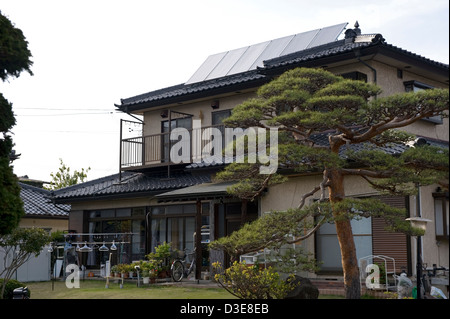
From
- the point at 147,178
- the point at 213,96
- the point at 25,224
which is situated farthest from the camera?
the point at 25,224

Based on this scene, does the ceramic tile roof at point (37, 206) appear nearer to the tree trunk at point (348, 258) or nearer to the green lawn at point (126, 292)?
the green lawn at point (126, 292)

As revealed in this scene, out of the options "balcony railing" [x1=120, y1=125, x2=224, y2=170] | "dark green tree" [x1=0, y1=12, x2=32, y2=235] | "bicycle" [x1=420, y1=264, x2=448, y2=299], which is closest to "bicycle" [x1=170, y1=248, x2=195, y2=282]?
"balcony railing" [x1=120, y1=125, x2=224, y2=170]

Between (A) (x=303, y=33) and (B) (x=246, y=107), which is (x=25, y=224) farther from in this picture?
(B) (x=246, y=107)

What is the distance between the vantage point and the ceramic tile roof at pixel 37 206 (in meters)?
24.7

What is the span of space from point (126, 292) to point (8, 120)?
6.51 meters

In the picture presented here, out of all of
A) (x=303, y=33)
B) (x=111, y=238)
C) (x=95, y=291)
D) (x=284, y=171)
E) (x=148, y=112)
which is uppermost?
(x=303, y=33)

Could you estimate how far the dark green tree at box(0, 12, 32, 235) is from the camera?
829 cm

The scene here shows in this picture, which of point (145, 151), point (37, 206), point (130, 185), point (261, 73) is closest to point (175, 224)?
point (130, 185)

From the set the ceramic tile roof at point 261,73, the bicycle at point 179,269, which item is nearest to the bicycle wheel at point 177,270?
the bicycle at point 179,269

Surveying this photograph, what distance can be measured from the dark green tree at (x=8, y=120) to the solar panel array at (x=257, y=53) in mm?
10257

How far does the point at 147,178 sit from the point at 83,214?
9.87 ft

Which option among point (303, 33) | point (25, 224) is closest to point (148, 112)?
point (303, 33)
